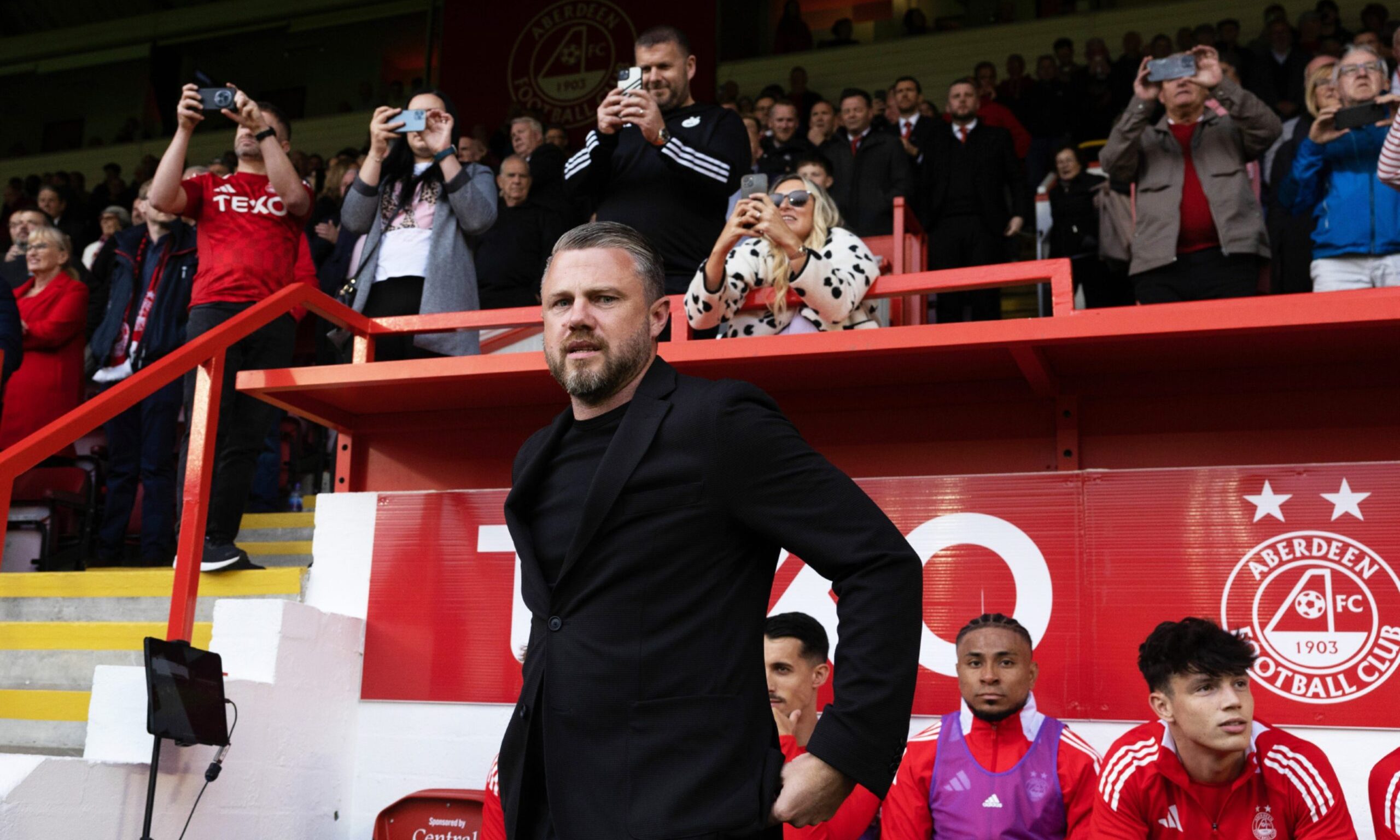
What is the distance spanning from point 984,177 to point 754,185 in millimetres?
4091

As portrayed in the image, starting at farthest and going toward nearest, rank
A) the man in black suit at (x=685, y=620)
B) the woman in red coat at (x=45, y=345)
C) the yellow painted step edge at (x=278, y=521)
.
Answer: the woman in red coat at (x=45, y=345) → the yellow painted step edge at (x=278, y=521) → the man in black suit at (x=685, y=620)

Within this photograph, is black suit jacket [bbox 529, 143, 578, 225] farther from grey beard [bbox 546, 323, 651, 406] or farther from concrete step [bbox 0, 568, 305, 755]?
grey beard [bbox 546, 323, 651, 406]

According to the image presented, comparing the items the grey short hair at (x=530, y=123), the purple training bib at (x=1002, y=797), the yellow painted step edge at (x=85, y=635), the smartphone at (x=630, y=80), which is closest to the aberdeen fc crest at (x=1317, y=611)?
the purple training bib at (x=1002, y=797)

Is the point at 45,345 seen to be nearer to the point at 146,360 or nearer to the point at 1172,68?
the point at 146,360

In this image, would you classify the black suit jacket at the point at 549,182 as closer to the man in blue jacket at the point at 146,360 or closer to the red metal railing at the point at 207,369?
the man in blue jacket at the point at 146,360

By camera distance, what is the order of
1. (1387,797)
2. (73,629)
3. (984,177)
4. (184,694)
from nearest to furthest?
1. (1387,797)
2. (184,694)
3. (73,629)
4. (984,177)

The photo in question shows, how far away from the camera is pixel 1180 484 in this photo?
5.25m

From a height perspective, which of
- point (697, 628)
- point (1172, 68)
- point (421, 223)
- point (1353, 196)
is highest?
point (1172, 68)

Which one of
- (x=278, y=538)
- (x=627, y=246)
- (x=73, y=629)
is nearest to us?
(x=627, y=246)

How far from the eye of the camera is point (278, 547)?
730cm

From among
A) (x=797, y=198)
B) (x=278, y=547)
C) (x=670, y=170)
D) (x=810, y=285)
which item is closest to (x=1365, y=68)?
(x=797, y=198)

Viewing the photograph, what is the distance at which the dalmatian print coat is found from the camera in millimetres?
5461

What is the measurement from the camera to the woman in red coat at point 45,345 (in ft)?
26.1

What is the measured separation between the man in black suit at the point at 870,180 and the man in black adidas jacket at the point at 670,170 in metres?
3.14
